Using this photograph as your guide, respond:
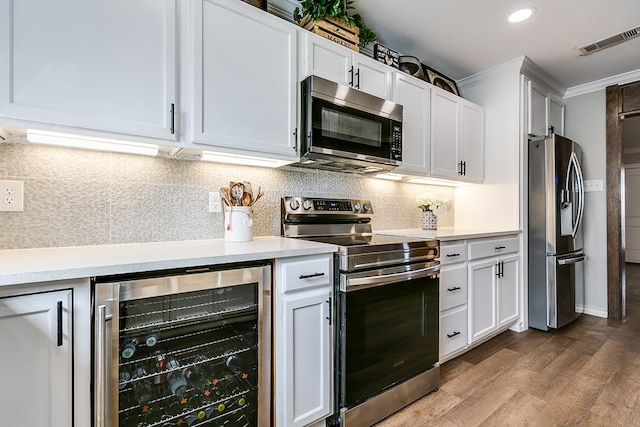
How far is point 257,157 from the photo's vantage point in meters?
1.72

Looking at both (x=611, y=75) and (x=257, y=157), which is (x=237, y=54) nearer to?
(x=257, y=157)

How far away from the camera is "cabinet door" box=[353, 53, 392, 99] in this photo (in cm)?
210

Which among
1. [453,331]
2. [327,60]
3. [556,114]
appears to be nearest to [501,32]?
[327,60]

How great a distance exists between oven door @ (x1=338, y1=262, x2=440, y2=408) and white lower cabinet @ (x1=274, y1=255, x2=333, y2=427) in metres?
0.08

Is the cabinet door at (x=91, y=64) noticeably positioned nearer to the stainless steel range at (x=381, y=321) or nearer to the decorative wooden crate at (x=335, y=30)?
the decorative wooden crate at (x=335, y=30)

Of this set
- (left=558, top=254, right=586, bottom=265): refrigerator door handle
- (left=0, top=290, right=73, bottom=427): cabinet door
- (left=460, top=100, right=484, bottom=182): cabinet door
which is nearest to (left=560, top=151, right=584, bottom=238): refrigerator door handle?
(left=558, top=254, right=586, bottom=265): refrigerator door handle

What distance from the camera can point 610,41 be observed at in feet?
8.33

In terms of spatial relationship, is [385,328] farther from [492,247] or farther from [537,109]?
[537,109]

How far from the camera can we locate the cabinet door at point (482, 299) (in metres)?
2.43

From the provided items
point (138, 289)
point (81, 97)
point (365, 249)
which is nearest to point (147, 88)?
point (81, 97)

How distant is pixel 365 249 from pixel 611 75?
3498 millimetres

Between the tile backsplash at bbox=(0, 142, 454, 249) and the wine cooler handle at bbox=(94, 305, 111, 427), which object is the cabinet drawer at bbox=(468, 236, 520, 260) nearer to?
the tile backsplash at bbox=(0, 142, 454, 249)

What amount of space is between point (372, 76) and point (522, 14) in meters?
1.11

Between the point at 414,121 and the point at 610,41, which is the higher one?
the point at 610,41
